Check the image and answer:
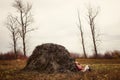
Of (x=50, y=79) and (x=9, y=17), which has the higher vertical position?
(x=9, y=17)

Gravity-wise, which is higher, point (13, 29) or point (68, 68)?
point (13, 29)

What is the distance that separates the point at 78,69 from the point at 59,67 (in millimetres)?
1906

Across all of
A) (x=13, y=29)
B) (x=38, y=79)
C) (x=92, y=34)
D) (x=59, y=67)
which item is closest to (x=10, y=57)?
(x=13, y=29)

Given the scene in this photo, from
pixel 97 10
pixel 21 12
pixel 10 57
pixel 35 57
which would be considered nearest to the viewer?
pixel 35 57

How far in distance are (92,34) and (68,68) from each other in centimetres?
3127

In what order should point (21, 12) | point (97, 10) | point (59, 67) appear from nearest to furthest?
point (59, 67), point (21, 12), point (97, 10)

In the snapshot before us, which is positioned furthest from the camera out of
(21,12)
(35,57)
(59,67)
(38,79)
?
(21,12)

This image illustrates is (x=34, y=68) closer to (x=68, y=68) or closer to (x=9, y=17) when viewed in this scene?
(x=68, y=68)

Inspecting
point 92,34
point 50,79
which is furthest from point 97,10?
point 50,79

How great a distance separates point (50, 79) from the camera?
45.9 feet

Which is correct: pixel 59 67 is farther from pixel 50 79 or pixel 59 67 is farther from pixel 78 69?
pixel 50 79

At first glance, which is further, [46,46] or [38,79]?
[46,46]

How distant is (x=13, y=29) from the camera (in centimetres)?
4984

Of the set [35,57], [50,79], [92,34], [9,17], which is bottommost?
[50,79]
